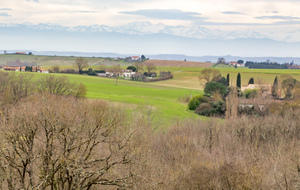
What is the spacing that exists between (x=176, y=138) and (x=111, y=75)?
9569cm

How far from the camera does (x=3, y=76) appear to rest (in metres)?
68.1

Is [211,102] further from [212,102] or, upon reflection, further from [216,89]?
[216,89]

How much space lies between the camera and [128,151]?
20000 mm

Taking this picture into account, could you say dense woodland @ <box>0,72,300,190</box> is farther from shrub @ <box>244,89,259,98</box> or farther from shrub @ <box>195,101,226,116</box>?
shrub @ <box>244,89,259,98</box>

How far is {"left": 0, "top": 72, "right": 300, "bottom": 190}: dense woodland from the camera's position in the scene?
18266 millimetres

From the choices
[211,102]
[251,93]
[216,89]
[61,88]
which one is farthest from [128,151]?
[251,93]

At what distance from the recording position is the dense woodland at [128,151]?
1827 cm

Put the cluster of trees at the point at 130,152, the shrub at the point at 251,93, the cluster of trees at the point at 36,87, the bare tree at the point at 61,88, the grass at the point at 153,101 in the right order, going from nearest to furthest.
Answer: the cluster of trees at the point at 130,152, the cluster of trees at the point at 36,87, the grass at the point at 153,101, the bare tree at the point at 61,88, the shrub at the point at 251,93

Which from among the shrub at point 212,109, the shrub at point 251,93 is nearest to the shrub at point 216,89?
the shrub at point 251,93

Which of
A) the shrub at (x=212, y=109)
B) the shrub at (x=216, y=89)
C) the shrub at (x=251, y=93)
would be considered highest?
the shrub at (x=216, y=89)

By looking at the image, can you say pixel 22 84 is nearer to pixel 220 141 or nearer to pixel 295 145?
pixel 220 141

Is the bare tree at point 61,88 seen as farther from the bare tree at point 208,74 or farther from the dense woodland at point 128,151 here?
the bare tree at point 208,74

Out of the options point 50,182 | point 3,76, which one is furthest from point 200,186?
point 3,76

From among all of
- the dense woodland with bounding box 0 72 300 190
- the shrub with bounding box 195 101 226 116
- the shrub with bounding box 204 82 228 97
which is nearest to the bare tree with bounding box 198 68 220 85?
the shrub with bounding box 204 82 228 97
